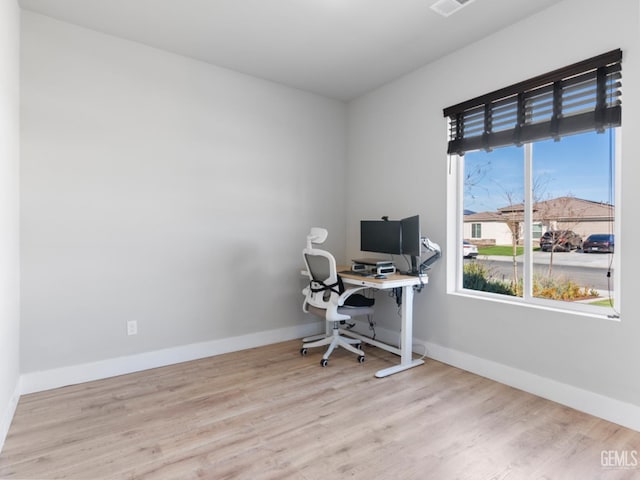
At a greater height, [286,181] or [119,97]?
[119,97]

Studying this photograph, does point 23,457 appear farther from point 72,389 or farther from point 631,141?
point 631,141

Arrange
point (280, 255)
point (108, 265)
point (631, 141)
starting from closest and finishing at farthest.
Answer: point (631, 141)
point (108, 265)
point (280, 255)

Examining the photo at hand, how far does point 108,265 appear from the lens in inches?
115

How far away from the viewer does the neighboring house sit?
2438 mm

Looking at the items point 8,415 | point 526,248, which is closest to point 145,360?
point 8,415

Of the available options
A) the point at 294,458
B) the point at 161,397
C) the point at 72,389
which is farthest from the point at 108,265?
the point at 294,458

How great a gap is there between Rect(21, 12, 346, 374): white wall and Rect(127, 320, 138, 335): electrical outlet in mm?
44

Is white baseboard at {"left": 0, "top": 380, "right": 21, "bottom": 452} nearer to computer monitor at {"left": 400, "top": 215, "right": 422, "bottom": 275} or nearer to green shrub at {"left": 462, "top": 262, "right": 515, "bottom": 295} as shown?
computer monitor at {"left": 400, "top": 215, "right": 422, "bottom": 275}

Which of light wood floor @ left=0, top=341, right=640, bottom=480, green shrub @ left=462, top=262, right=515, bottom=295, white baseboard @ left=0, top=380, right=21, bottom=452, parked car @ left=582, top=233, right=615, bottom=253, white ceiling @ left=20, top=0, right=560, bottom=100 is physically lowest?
light wood floor @ left=0, top=341, right=640, bottom=480

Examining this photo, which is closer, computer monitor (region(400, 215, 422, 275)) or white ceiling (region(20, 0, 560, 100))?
white ceiling (region(20, 0, 560, 100))

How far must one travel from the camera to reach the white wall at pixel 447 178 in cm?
218

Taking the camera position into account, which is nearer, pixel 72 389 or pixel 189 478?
pixel 189 478

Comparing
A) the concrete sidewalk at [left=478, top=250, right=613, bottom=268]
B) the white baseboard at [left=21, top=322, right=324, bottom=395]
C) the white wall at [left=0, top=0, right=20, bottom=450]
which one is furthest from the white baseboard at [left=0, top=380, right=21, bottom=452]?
the concrete sidewalk at [left=478, top=250, right=613, bottom=268]

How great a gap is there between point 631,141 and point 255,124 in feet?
9.94
